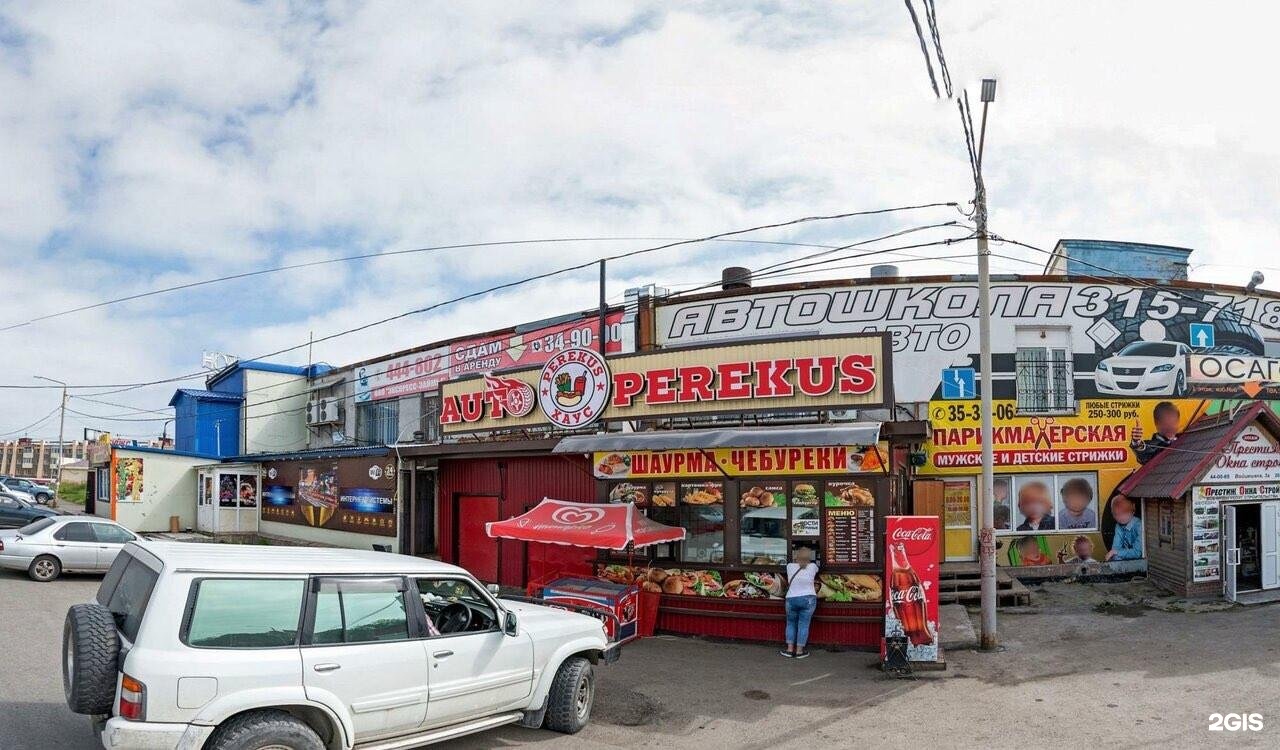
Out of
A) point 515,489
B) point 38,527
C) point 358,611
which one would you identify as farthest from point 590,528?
point 38,527

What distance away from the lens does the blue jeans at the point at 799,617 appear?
40.0ft

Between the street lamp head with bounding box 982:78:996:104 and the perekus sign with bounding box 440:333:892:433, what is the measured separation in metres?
3.50

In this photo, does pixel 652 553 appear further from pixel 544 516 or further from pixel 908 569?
pixel 908 569

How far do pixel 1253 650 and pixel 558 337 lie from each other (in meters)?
17.3

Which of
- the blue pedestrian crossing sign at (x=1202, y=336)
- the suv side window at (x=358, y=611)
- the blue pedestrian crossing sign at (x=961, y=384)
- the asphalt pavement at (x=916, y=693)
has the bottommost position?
the asphalt pavement at (x=916, y=693)

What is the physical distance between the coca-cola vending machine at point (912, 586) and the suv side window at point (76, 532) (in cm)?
1624

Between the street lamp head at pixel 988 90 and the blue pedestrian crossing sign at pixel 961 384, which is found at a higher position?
the street lamp head at pixel 988 90

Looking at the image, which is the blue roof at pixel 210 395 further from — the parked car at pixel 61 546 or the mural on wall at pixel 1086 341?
the mural on wall at pixel 1086 341

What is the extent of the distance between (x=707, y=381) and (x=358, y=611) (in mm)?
8037

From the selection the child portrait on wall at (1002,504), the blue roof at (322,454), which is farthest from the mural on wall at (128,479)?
the child portrait on wall at (1002,504)

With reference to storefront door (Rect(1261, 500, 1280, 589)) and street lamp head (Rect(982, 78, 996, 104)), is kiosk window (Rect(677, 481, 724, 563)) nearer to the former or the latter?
street lamp head (Rect(982, 78, 996, 104))

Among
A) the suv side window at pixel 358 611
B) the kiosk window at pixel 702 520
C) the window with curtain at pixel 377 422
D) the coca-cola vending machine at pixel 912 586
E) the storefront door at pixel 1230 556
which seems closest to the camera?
the suv side window at pixel 358 611

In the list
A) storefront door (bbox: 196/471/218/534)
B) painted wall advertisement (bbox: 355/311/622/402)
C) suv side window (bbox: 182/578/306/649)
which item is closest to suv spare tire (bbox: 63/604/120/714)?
suv side window (bbox: 182/578/306/649)

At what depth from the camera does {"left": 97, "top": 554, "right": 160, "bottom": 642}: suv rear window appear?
608 cm
